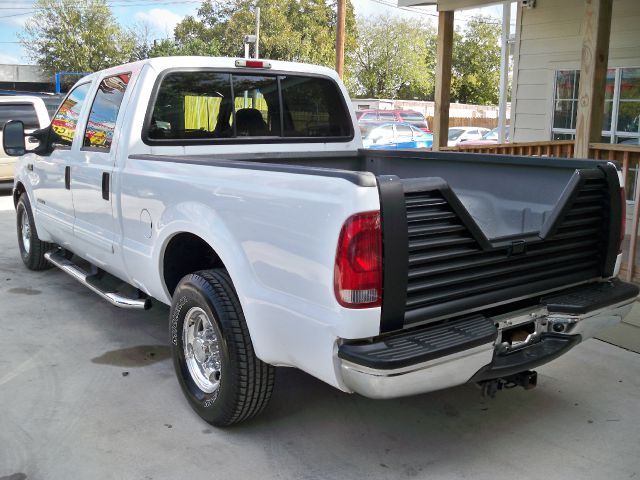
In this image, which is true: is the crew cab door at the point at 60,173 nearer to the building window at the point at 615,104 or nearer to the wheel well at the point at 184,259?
the wheel well at the point at 184,259

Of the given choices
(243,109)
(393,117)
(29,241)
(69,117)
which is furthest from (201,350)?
(393,117)

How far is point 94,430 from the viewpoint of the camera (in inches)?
145

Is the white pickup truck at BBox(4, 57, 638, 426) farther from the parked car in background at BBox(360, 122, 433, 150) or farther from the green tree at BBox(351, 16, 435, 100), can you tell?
the green tree at BBox(351, 16, 435, 100)

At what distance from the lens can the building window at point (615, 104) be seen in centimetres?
1006

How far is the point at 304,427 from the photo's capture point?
3.75 meters

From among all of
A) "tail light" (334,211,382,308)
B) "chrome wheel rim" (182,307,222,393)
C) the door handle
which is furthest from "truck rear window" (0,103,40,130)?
"tail light" (334,211,382,308)

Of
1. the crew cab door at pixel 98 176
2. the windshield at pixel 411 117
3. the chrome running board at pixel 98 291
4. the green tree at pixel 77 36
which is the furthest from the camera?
the green tree at pixel 77 36

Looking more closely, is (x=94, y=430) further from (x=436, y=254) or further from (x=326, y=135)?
(x=326, y=135)

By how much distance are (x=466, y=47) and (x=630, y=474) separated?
6039cm

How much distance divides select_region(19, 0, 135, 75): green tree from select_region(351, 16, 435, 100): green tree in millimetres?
22644

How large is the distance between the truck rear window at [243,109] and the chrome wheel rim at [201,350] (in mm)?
1417

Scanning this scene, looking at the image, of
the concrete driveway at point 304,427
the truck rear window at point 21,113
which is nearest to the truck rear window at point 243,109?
the concrete driveway at point 304,427

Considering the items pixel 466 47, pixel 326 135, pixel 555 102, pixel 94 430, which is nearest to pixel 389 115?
pixel 555 102

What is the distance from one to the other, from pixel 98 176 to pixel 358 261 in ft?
8.97
